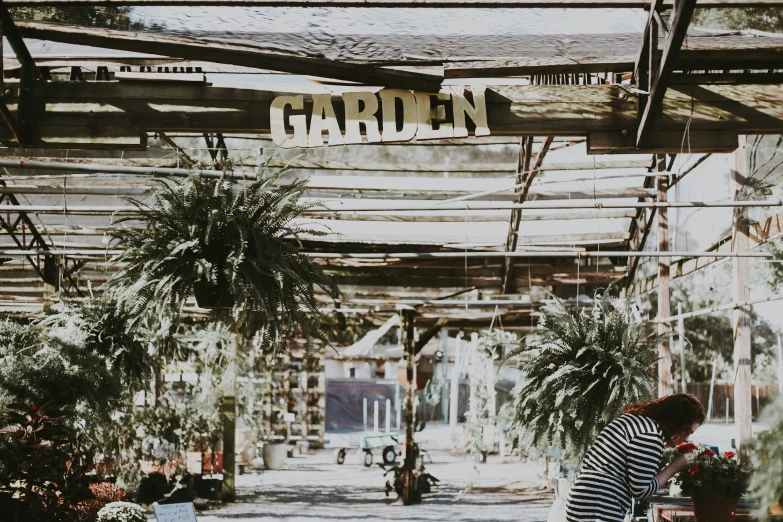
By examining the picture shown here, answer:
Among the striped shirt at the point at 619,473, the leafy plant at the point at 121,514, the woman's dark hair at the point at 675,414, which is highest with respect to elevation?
the woman's dark hair at the point at 675,414

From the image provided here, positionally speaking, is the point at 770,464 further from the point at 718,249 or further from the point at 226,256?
the point at 718,249

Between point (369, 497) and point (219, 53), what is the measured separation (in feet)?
29.9

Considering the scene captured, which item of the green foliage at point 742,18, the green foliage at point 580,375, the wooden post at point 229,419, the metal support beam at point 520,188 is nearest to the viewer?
the green foliage at point 742,18

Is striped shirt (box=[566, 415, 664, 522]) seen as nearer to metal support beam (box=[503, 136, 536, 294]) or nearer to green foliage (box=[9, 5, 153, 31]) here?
green foliage (box=[9, 5, 153, 31])

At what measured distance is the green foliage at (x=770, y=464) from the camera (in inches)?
91.8

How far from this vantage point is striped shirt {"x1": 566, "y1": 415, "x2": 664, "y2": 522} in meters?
3.60

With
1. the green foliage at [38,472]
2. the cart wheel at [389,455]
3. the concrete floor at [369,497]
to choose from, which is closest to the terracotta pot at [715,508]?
the green foliage at [38,472]

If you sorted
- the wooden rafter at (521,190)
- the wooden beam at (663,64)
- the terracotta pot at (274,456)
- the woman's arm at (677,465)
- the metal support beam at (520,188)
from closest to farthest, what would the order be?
the woman's arm at (677,465) → the wooden beam at (663,64) → the wooden rafter at (521,190) → the metal support beam at (520,188) → the terracotta pot at (274,456)

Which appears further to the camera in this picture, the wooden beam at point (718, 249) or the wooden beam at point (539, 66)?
the wooden beam at point (718, 249)

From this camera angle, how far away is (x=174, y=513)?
13.3 feet

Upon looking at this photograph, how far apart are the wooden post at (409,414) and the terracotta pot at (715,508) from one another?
7173mm

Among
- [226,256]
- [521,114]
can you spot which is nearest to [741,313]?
[521,114]

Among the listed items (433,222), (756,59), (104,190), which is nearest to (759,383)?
(433,222)

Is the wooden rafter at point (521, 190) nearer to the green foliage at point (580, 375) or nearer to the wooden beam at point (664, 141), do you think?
the green foliage at point (580, 375)
